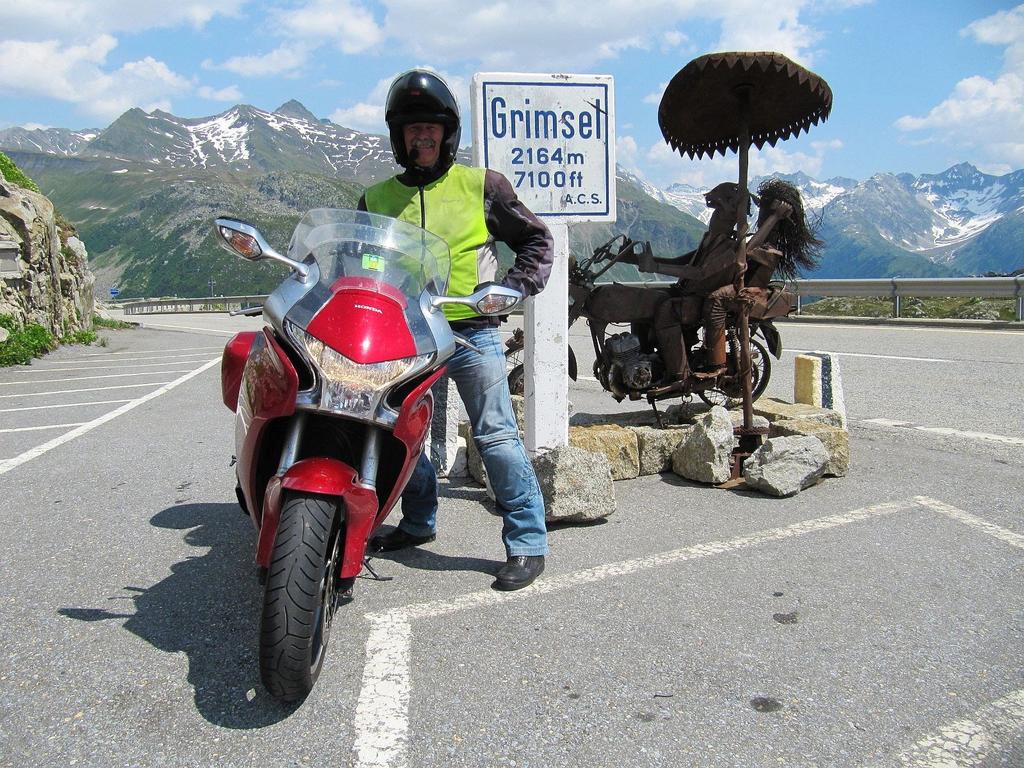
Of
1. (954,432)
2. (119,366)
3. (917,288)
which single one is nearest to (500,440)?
(954,432)

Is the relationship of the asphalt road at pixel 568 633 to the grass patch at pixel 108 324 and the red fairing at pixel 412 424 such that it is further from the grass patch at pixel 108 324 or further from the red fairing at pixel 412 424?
the grass patch at pixel 108 324

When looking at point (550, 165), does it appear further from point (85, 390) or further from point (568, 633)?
point (85, 390)

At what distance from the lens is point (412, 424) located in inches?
104

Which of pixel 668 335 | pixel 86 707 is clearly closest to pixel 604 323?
pixel 668 335

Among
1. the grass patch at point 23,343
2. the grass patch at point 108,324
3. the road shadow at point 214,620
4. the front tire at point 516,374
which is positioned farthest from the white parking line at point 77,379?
the grass patch at point 108,324

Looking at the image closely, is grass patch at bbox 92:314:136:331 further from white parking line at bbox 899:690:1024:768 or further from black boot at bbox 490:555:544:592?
white parking line at bbox 899:690:1024:768

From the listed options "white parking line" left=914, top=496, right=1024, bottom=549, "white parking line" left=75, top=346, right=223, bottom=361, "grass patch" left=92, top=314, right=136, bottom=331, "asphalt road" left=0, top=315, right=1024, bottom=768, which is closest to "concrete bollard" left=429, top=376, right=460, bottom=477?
"asphalt road" left=0, top=315, right=1024, bottom=768

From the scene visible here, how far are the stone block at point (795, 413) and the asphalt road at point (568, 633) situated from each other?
0.35m

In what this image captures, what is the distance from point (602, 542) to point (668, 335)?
2236 mm

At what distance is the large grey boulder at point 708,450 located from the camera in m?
4.79

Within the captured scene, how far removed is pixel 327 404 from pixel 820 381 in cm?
493

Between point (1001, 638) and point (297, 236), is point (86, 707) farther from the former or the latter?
point (1001, 638)

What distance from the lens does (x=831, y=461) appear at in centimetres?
492

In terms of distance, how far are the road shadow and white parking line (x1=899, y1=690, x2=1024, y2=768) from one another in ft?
5.75
